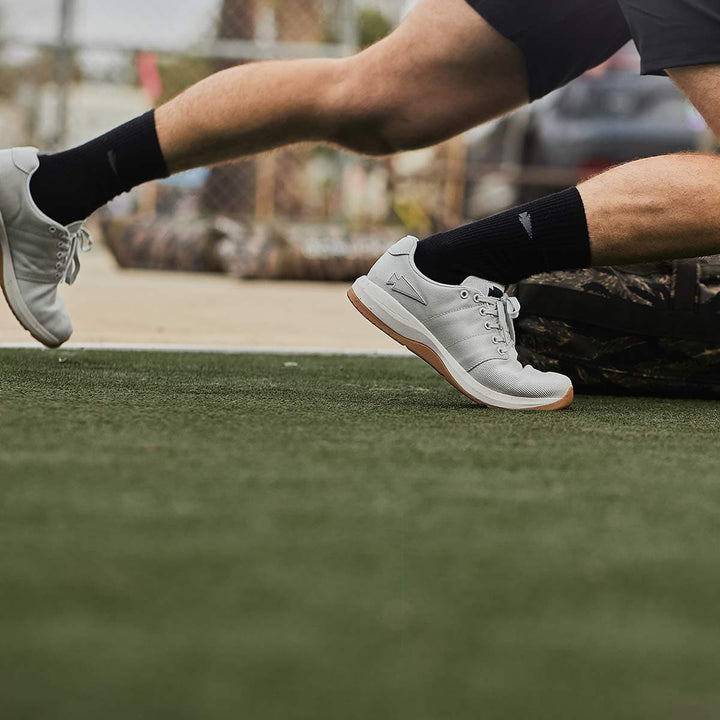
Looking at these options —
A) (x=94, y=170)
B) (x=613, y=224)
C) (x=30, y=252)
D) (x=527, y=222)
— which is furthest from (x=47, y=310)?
(x=613, y=224)

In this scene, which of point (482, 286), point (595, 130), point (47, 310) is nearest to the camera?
point (482, 286)

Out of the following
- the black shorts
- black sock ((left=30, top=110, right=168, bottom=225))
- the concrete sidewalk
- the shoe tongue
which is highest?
the black shorts

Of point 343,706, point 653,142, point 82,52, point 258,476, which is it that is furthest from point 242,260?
point 343,706

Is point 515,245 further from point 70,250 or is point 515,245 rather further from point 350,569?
point 350,569

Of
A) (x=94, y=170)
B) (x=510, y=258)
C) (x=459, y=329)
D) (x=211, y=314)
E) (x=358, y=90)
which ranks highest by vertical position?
(x=358, y=90)

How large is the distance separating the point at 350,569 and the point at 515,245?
3.56 ft

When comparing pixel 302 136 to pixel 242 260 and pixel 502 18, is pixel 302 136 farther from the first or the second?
pixel 242 260

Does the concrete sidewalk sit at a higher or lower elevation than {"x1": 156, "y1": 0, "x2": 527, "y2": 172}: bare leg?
lower

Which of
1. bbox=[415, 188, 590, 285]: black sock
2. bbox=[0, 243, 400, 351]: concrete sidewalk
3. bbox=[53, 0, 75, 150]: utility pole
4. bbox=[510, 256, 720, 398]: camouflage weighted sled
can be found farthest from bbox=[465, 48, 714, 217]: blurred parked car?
bbox=[415, 188, 590, 285]: black sock

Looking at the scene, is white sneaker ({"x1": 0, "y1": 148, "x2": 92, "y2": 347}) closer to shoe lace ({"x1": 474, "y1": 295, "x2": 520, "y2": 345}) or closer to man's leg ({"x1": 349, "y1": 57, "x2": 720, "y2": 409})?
man's leg ({"x1": 349, "y1": 57, "x2": 720, "y2": 409})

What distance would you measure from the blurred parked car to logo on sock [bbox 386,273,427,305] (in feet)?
22.1

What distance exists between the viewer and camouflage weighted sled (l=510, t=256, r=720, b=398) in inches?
88.9

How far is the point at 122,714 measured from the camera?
2.15ft

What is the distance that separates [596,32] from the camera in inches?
85.2
